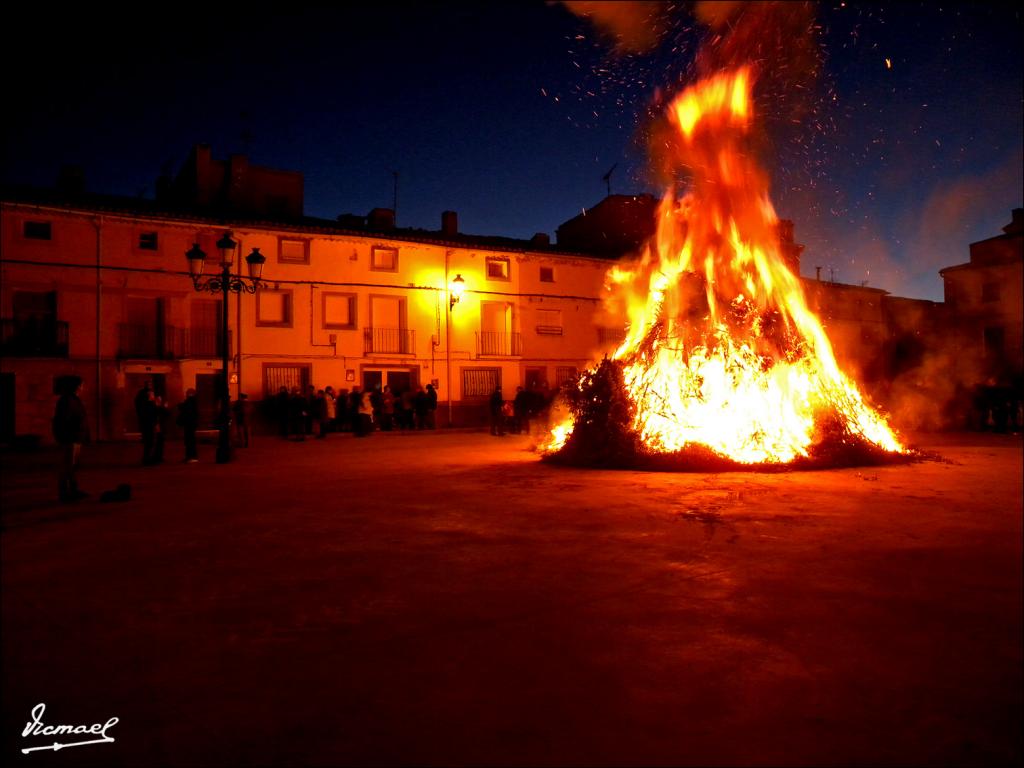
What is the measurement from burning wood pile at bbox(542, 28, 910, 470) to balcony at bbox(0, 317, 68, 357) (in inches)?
834

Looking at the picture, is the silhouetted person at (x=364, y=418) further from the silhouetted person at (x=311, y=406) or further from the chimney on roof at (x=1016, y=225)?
the chimney on roof at (x=1016, y=225)

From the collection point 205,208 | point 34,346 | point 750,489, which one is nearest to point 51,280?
point 34,346

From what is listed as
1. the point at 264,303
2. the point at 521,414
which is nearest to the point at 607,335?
the point at 521,414

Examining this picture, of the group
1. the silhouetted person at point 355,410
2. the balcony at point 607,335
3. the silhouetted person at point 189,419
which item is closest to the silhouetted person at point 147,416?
the silhouetted person at point 189,419

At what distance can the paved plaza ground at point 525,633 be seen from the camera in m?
3.00

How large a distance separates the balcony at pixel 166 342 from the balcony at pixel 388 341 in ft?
20.4

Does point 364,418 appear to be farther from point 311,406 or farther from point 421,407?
point 421,407

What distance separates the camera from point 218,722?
10.4 ft

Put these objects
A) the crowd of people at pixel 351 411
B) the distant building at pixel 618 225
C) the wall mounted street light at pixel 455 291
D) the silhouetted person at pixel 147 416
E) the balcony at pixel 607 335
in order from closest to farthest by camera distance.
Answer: the silhouetted person at pixel 147 416 → the crowd of people at pixel 351 411 → the wall mounted street light at pixel 455 291 → the balcony at pixel 607 335 → the distant building at pixel 618 225

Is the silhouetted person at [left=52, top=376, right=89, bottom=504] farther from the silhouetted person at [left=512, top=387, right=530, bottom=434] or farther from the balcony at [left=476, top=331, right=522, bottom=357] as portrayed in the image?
the balcony at [left=476, top=331, right=522, bottom=357]

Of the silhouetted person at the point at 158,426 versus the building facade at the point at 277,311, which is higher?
the building facade at the point at 277,311

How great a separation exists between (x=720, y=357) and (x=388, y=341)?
810 inches

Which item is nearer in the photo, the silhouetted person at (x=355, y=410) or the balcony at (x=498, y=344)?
the silhouetted person at (x=355, y=410)

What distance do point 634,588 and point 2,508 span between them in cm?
917
